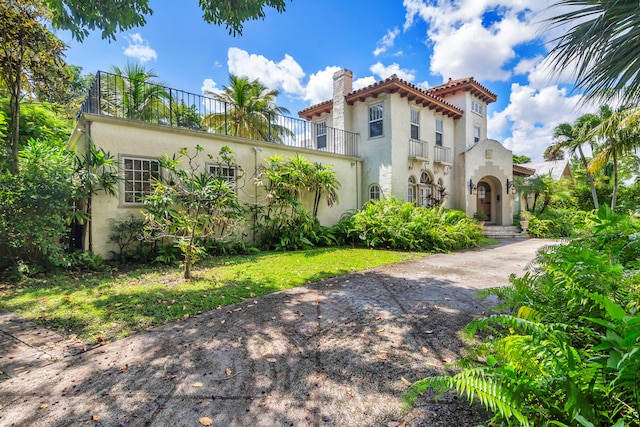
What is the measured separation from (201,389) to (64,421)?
898mm

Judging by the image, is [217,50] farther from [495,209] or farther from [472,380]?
[495,209]

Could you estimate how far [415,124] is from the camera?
547 inches

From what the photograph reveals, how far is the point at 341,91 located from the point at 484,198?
408 inches

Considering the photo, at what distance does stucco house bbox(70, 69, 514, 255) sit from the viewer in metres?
7.71

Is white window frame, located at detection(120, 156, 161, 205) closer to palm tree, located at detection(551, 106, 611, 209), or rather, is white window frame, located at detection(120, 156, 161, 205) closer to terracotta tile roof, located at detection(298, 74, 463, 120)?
terracotta tile roof, located at detection(298, 74, 463, 120)

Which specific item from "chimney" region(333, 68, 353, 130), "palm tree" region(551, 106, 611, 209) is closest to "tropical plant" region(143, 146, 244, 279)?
"chimney" region(333, 68, 353, 130)

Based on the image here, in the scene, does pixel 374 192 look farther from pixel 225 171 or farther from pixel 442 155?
pixel 225 171

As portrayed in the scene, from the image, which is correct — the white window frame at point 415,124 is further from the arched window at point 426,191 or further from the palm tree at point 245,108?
the palm tree at point 245,108

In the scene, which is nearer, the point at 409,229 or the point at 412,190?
the point at 409,229

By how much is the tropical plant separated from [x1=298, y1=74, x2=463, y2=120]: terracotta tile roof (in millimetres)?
7154

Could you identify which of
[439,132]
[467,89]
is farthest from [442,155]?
[467,89]

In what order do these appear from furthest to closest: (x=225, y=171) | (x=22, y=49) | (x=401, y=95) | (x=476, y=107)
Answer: (x=476, y=107) → (x=401, y=95) → (x=225, y=171) → (x=22, y=49)

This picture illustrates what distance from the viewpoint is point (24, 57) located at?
697cm

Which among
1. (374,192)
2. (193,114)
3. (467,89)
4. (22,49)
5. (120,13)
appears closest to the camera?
(120,13)
